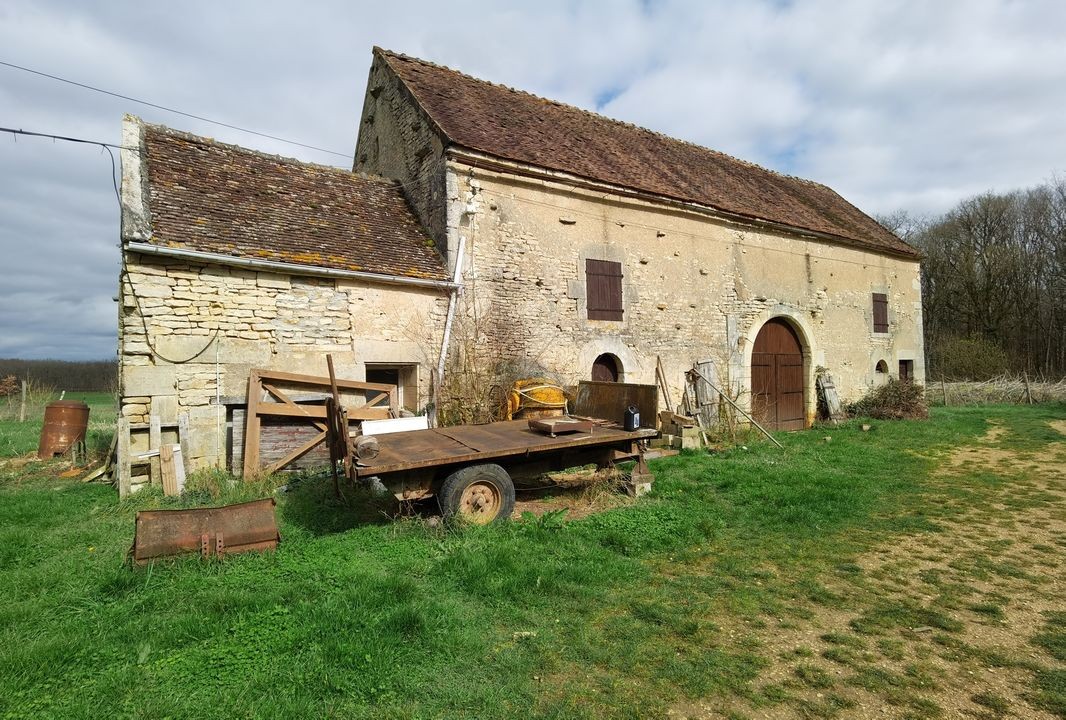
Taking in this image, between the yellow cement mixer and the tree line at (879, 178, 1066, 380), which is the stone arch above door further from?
the tree line at (879, 178, 1066, 380)

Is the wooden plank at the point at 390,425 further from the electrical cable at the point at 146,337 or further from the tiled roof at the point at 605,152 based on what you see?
the tiled roof at the point at 605,152

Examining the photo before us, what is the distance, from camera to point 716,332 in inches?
473

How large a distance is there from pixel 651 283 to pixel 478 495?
7249 mm

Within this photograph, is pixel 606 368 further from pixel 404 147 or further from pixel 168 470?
pixel 168 470

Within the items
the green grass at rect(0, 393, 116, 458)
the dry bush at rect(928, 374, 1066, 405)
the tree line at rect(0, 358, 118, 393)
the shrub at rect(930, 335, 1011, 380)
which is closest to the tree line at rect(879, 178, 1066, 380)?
the shrub at rect(930, 335, 1011, 380)

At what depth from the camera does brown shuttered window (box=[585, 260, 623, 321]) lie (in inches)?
406

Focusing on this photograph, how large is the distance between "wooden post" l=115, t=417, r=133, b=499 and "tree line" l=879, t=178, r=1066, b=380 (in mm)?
29331

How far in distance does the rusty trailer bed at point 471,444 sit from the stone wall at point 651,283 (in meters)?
3.20

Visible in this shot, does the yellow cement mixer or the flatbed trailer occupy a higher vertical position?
the yellow cement mixer

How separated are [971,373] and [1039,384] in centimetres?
368

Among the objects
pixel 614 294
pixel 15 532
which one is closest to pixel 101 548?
pixel 15 532

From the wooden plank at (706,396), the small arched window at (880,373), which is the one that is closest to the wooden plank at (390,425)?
the wooden plank at (706,396)

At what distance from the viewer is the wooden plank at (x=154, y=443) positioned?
6453mm

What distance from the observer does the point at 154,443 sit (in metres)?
6.46
